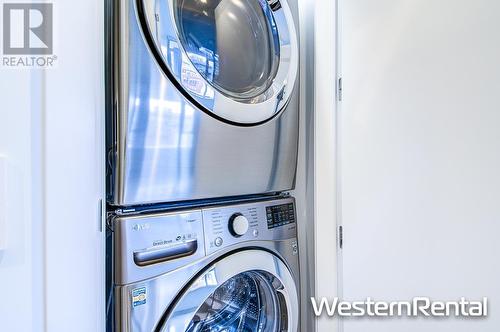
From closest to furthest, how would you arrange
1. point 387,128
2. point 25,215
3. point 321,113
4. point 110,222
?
point 25,215
point 110,222
point 387,128
point 321,113

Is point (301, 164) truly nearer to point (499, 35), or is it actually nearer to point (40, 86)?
point (499, 35)

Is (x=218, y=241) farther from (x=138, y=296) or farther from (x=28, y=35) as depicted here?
(x=28, y=35)

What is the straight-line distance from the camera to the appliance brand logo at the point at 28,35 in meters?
0.53

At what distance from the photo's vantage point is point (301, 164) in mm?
1393

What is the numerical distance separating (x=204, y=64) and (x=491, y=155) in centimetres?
101

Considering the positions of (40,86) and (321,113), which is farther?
(321,113)

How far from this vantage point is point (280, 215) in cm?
116

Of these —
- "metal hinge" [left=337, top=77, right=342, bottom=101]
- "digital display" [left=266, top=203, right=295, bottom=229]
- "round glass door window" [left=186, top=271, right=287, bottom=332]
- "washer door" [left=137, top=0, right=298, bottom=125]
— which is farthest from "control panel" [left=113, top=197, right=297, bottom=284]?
"metal hinge" [left=337, top=77, right=342, bottom=101]

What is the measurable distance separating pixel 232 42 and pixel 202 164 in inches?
17.2

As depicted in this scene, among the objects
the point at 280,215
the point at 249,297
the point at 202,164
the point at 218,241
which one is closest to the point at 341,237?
the point at 280,215

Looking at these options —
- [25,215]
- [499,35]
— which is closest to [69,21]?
[25,215]

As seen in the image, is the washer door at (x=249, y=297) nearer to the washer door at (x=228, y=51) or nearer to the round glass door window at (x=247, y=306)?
the round glass door window at (x=247, y=306)

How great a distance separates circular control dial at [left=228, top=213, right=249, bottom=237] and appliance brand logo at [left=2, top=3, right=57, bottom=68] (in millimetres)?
640

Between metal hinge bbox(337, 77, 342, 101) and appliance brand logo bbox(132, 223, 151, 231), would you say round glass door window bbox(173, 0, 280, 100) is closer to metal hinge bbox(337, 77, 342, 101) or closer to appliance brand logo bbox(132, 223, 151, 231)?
metal hinge bbox(337, 77, 342, 101)
